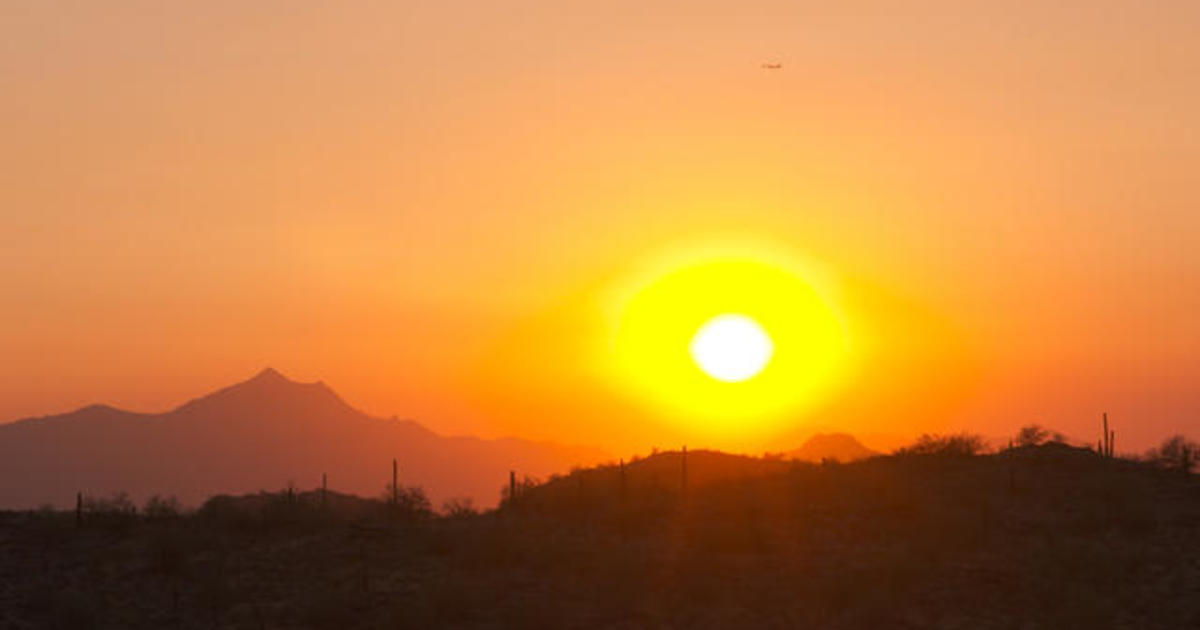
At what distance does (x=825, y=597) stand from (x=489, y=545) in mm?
11446

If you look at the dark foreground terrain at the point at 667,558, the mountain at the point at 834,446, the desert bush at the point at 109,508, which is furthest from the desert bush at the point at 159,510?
the mountain at the point at 834,446

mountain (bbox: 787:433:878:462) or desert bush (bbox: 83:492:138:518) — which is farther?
mountain (bbox: 787:433:878:462)

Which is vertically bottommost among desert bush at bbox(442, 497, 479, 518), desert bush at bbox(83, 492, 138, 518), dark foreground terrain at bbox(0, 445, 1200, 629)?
dark foreground terrain at bbox(0, 445, 1200, 629)

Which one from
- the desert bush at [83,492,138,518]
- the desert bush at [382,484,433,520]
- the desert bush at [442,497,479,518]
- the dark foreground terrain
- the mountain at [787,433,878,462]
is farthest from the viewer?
the mountain at [787,433,878,462]

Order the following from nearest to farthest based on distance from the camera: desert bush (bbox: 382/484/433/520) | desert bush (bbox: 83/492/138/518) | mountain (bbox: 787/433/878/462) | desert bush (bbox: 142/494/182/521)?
desert bush (bbox: 83/492/138/518) < desert bush (bbox: 142/494/182/521) < desert bush (bbox: 382/484/433/520) < mountain (bbox: 787/433/878/462)

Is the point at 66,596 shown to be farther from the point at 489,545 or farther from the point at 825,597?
the point at 825,597

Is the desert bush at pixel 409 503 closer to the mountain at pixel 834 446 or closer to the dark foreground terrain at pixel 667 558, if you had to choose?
the dark foreground terrain at pixel 667 558

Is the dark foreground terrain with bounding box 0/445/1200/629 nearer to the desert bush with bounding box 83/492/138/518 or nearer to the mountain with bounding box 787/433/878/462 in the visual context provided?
the desert bush with bounding box 83/492/138/518

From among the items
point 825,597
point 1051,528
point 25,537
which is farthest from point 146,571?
point 1051,528

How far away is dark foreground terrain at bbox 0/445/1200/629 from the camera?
3916cm

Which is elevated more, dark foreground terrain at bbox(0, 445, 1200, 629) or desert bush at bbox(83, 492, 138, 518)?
desert bush at bbox(83, 492, 138, 518)

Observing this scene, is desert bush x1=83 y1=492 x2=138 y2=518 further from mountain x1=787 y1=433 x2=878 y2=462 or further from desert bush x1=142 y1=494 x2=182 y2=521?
mountain x1=787 y1=433 x2=878 y2=462

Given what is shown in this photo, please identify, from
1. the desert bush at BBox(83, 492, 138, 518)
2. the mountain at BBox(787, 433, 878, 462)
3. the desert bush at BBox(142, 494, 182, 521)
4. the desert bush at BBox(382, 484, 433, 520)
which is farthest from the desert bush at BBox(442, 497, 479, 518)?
the mountain at BBox(787, 433, 878, 462)

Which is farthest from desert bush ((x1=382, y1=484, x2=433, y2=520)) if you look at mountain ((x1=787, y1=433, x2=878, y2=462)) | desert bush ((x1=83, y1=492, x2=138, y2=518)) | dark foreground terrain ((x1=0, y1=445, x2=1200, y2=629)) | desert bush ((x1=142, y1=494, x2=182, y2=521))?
mountain ((x1=787, y1=433, x2=878, y2=462))
